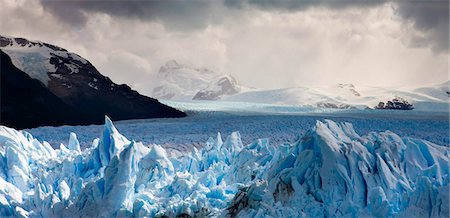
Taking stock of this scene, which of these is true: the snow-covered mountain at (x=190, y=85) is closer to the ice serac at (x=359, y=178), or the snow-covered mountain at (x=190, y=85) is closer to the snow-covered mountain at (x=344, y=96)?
the snow-covered mountain at (x=344, y=96)

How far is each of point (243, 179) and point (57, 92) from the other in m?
18.5

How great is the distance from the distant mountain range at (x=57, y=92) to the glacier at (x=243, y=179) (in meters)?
11.5

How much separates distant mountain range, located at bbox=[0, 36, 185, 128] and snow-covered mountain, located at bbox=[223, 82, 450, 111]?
3804 cm

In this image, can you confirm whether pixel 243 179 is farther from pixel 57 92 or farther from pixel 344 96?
pixel 344 96

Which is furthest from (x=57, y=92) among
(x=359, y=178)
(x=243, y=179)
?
(x=359, y=178)

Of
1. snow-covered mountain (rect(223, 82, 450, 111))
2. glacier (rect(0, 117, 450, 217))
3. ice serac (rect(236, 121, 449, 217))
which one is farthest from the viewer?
snow-covered mountain (rect(223, 82, 450, 111))

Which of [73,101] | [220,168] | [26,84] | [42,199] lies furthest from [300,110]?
[42,199]

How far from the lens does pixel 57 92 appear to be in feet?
110

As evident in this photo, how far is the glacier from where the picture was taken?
1391 centimetres

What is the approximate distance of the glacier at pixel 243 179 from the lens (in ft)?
45.6

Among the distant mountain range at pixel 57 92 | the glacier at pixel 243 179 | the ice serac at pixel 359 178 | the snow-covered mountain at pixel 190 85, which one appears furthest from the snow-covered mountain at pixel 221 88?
the ice serac at pixel 359 178

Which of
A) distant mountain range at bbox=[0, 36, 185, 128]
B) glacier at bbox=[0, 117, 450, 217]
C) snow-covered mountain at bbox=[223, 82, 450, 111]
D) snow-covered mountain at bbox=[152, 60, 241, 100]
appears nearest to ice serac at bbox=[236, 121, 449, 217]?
glacier at bbox=[0, 117, 450, 217]

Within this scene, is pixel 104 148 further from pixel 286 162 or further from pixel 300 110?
pixel 300 110

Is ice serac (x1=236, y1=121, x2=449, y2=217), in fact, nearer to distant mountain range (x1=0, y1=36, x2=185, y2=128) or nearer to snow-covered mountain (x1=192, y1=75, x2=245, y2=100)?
distant mountain range (x1=0, y1=36, x2=185, y2=128)
